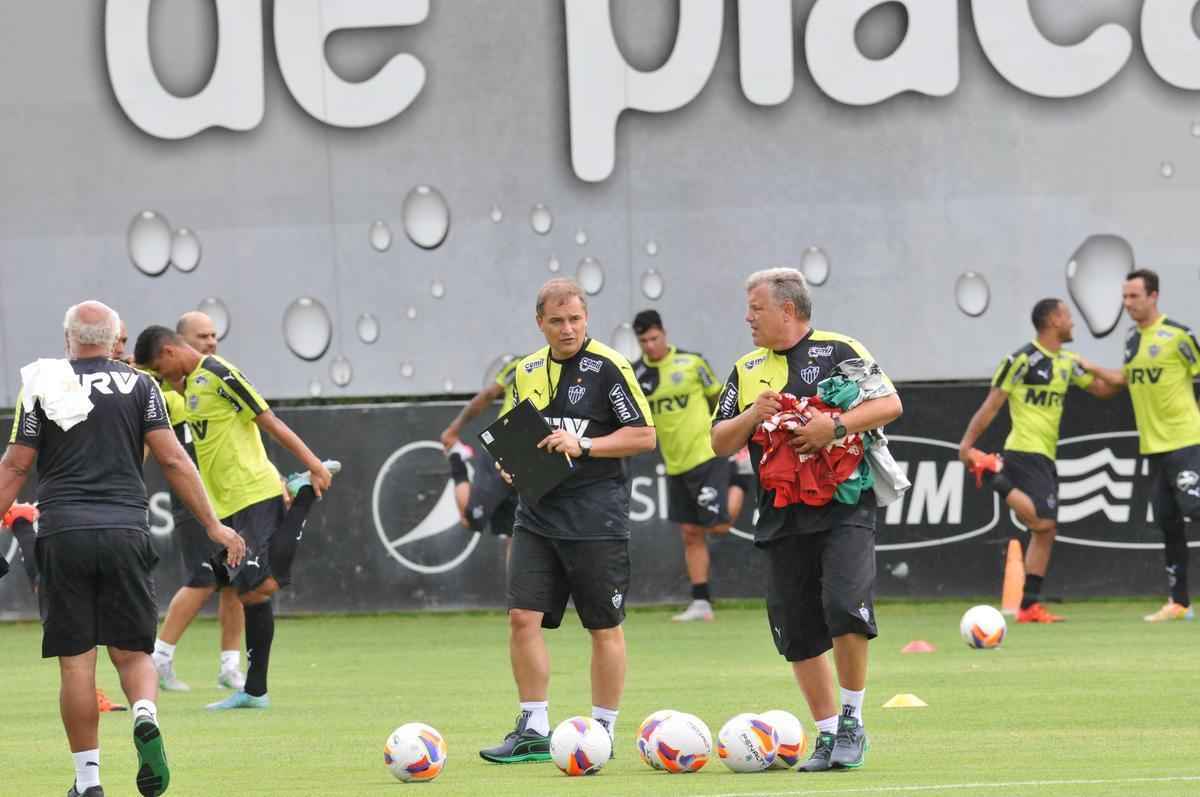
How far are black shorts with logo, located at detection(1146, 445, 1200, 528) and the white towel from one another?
9839 mm

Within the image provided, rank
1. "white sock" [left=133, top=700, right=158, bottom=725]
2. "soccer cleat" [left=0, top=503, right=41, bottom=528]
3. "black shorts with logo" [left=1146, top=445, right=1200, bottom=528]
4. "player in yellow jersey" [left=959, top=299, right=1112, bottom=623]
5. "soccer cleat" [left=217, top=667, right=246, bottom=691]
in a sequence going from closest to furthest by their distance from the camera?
"white sock" [left=133, top=700, right=158, bottom=725] → "soccer cleat" [left=0, top=503, right=41, bottom=528] → "soccer cleat" [left=217, top=667, right=246, bottom=691] → "black shorts with logo" [left=1146, top=445, right=1200, bottom=528] → "player in yellow jersey" [left=959, top=299, right=1112, bottom=623]

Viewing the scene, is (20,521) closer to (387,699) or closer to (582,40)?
(387,699)

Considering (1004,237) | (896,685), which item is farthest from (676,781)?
(1004,237)

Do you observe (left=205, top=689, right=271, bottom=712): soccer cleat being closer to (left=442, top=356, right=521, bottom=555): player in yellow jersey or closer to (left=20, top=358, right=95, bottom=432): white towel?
(left=20, top=358, right=95, bottom=432): white towel

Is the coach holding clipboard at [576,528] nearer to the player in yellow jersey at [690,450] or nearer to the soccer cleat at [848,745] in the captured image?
the soccer cleat at [848,745]

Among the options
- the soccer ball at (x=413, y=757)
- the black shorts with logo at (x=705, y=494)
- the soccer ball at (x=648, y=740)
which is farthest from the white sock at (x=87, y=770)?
the black shorts with logo at (x=705, y=494)

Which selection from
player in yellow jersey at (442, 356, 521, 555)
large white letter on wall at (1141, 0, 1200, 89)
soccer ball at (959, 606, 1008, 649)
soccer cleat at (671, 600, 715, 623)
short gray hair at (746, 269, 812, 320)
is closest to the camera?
short gray hair at (746, 269, 812, 320)

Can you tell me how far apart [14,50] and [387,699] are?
9.25 meters

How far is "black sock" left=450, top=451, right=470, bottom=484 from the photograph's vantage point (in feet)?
57.0

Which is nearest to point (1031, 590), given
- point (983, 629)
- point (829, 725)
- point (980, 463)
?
point (980, 463)

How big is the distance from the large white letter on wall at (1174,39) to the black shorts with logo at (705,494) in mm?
4990

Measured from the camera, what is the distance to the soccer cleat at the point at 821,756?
836 centimetres

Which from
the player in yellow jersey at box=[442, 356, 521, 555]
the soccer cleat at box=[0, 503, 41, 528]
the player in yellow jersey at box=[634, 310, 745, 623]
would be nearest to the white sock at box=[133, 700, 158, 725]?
the soccer cleat at box=[0, 503, 41, 528]

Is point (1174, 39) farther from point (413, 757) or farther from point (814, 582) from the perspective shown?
point (413, 757)
